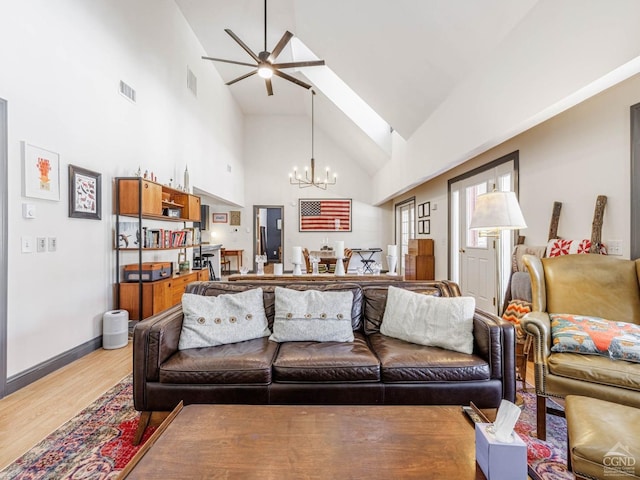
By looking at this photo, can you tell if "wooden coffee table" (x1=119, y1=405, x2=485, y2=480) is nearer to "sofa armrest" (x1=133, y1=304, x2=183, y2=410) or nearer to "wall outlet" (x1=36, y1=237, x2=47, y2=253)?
"sofa armrest" (x1=133, y1=304, x2=183, y2=410)

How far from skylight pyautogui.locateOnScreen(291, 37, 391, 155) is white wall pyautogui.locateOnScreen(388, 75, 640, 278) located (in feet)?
10.8

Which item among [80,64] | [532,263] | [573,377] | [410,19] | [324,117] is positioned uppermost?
[324,117]

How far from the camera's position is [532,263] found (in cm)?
242

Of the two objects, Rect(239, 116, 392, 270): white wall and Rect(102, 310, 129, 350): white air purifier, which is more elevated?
Rect(239, 116, 392, 270): white wall

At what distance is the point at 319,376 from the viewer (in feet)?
A: 6.08

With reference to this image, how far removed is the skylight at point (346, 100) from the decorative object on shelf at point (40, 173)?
4.95 meters

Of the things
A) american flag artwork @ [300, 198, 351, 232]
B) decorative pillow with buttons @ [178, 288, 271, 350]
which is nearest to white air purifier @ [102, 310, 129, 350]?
decorative pillow with buttons @ [178, 288, 271, 350]

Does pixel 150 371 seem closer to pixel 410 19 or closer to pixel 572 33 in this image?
pixel 572 33

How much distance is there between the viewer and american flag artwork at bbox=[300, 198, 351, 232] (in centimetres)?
936

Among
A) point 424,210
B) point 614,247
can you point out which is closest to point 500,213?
point 614,247

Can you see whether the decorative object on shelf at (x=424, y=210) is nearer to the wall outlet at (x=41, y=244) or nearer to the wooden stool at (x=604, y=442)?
the wooden stool at (x=604, y=442)

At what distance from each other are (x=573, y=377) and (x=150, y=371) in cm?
234

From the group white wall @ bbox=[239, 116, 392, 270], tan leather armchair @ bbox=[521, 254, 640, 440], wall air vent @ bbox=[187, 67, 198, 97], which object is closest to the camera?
tan leather armchair @ bbox=[521, 254, 640, 440]

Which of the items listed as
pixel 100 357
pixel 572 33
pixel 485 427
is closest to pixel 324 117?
pixel 572 33
